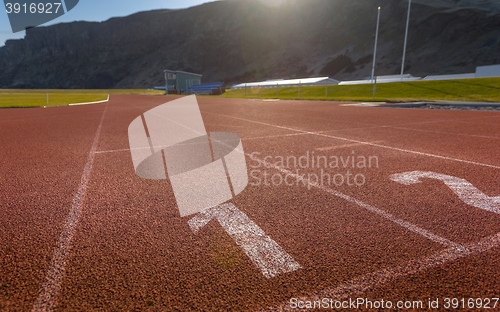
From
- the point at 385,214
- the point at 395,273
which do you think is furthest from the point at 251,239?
the point at 385,214

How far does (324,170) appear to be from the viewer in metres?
4.58

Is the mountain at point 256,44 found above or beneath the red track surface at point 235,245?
above

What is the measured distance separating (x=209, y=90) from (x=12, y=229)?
5431 cm

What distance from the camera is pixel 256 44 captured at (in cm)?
11694

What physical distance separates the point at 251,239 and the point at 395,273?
1.17m

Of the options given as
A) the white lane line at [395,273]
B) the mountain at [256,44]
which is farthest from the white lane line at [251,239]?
the mountain at [256,44]

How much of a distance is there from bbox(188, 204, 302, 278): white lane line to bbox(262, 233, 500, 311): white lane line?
12.1 inches

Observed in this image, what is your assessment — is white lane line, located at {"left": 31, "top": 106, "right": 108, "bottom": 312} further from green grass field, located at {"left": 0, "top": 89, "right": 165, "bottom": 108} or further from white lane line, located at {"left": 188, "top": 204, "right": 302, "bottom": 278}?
green grass field, located at {"left": 0, "top": 89, "right": 165, "bottom": 108}

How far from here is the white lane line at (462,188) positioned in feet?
10.4

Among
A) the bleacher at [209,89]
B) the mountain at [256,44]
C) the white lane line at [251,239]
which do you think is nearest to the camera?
the white lane line at [251,239]

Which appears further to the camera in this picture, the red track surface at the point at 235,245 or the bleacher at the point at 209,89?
the bleacher at the point at 209,89

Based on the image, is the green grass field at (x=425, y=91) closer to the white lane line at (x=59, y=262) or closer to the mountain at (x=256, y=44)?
the white lane line at (x=59, y=262)

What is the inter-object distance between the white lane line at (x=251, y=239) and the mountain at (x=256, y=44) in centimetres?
7986

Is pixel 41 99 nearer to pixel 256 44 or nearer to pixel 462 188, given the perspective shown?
pixel 462 188
